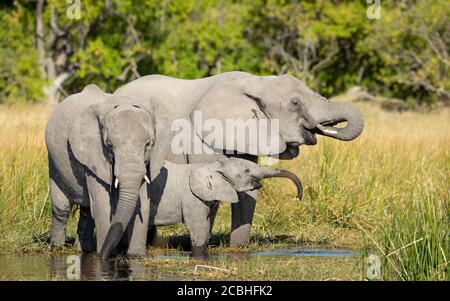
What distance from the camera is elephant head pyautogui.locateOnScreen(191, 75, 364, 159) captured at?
40.0 feet

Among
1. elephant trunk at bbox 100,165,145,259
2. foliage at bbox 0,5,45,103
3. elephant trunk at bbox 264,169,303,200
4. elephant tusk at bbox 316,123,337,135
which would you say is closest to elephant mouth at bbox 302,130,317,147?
elephant tusk at bbox 316,123,337,135

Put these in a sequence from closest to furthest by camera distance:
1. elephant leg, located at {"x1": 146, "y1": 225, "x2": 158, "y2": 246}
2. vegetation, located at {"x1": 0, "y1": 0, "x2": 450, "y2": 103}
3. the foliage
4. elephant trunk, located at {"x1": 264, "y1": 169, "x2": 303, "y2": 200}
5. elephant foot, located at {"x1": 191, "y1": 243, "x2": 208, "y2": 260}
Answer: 1. elephant foot, located at {"x1": 191, "y1": 243, "x2": 208, "y2": 260}
2. elephant trunk, located at {"x1": 264, "y1": 169, "x2": 303, "y2": 200}
3. elephant leg, located at {"x1": 146, "y1": 225, "x2": 158, "y2": 246}
4. vegetation, located at {"x1": 0, "y1": 0, "x2": 450, "y2": 103}
5. the foliage

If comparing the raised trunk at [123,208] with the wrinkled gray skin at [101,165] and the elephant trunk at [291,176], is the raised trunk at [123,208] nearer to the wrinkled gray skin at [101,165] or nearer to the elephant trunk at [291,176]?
the wrinkled gray skin at [101,165]

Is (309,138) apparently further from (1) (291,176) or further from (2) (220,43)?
(2) (220,43)

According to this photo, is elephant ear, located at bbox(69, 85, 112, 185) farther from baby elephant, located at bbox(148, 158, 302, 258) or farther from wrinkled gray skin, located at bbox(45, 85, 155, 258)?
baby elephant, located at bbox(148, 158, 302, 258)

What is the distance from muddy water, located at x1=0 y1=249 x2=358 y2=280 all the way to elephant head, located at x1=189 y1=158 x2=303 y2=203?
0.60 meters

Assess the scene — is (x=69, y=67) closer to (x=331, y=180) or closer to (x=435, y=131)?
(x=435, y=131)

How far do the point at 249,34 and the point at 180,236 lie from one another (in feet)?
87.8

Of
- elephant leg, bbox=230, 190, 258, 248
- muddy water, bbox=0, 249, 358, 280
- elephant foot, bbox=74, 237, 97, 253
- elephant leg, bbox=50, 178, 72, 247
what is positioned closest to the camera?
muddy water, bbox=0, 249, 358, 280

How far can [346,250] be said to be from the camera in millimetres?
12047

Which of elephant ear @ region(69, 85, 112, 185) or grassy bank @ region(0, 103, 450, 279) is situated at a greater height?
elephant ear @ region(69, 85, 112, 185)

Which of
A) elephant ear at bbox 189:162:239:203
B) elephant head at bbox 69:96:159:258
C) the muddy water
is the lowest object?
the muddy water

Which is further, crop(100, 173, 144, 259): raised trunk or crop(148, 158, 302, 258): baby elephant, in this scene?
crop(148, 158, 302, 258): baby elephant

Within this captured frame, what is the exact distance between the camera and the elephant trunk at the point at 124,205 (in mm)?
10508
